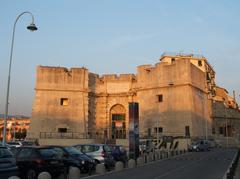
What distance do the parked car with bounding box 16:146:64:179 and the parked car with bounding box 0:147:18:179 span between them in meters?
1.99

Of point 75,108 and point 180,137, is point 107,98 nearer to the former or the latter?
point 75,108

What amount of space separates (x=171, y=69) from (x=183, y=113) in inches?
286

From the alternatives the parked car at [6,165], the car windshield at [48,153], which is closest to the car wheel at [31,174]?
the car windshield at [48,153]

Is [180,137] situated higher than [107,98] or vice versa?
[107,98]

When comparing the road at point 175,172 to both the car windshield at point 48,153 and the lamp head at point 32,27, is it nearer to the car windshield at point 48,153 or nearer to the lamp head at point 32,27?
the car windshield at point 48,153

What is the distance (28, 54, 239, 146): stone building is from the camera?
50.5 meters

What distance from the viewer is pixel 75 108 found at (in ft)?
179

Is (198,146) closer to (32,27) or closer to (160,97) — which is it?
(160,97)

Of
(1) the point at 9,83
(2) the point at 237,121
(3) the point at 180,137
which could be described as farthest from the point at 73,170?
(2) the point at 237,121

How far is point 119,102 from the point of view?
58844mm

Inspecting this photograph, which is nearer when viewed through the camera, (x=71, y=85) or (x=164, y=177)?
(x=164, y=177)

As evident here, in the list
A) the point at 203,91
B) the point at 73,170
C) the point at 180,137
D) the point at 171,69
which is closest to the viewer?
the point at 73,170

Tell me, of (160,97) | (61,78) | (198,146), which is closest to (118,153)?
(198,146)

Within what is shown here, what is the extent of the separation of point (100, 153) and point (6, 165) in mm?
9391
